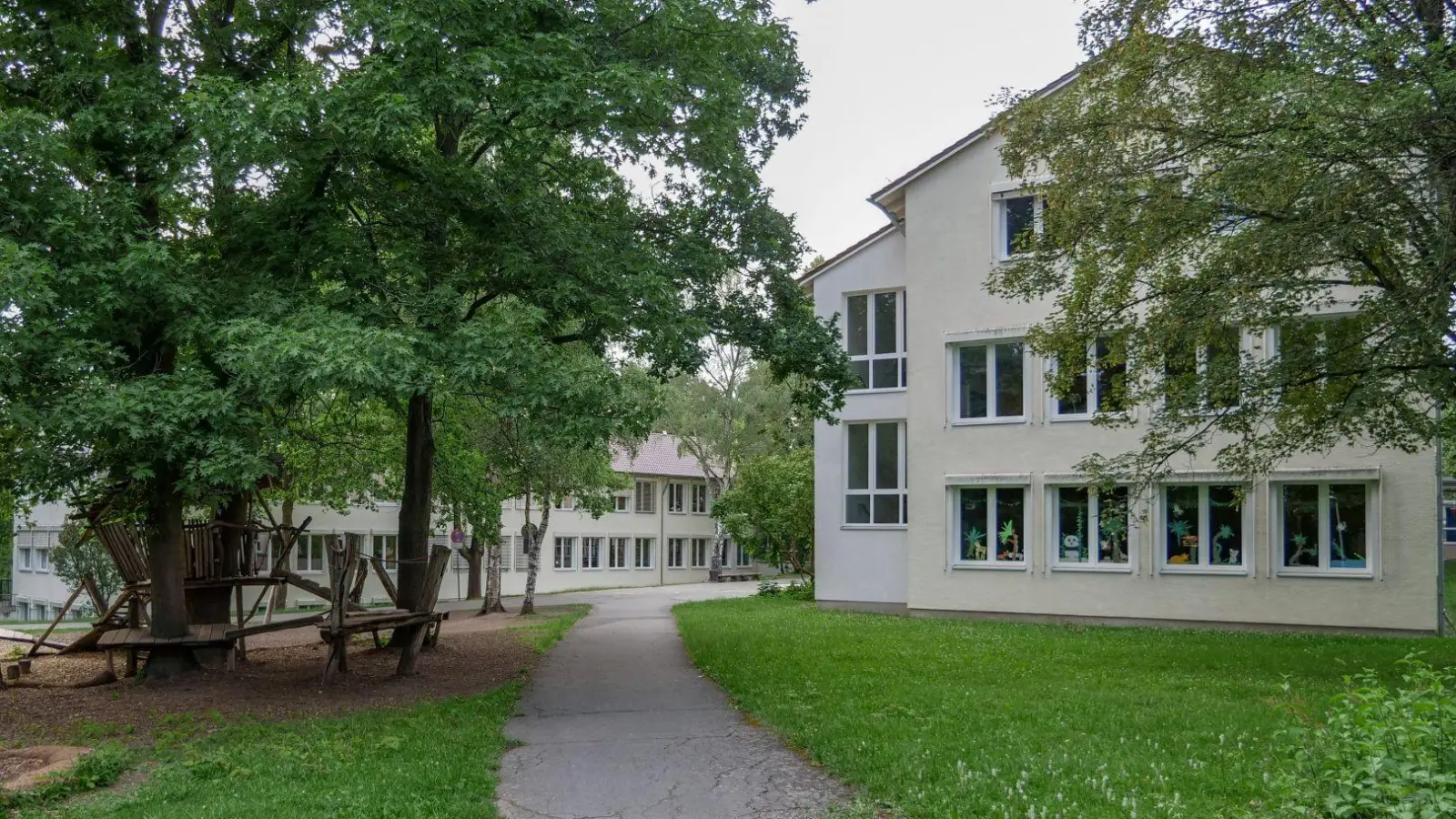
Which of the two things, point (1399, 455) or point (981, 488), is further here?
point (981, 488)

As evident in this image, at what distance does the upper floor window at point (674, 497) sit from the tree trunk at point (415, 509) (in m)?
38.5

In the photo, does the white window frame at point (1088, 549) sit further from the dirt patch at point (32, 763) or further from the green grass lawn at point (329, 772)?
the dirt patch at point (32, 763)

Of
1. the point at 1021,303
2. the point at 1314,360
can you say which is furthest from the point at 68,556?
the point at 1314,360

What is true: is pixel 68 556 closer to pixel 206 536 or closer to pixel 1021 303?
pixel 206 536

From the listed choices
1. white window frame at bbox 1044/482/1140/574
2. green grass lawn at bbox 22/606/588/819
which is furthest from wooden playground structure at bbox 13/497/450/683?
white window frame at bbox 1044/482/1140/574

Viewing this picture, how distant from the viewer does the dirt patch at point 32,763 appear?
25.4 ft

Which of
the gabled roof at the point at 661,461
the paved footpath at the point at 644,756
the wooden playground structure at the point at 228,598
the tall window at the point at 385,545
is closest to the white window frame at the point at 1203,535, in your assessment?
the paved footpath at the point at 644,756

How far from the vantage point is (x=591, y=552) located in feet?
166

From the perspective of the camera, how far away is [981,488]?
22.2 meters

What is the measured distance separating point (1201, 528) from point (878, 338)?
25.6ft

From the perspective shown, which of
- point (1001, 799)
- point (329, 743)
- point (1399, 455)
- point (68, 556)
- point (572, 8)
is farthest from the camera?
point (68, 556)

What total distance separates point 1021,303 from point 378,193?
42.6 ft

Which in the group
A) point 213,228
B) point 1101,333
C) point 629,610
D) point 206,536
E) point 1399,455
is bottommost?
point 629,610

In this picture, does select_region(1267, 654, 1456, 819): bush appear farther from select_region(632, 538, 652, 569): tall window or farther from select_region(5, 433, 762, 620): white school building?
select_region(632, 538, 652, 569): tall window
